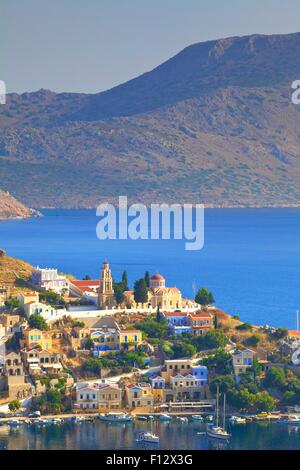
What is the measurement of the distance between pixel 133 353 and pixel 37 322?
363 centimetres

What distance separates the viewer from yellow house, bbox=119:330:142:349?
51.1 m

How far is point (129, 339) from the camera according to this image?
51312 mm

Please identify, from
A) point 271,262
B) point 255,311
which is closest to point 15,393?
point 255,311

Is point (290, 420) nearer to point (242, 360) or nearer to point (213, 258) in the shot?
point (242, 360)

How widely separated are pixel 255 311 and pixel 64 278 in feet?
A: 51.3

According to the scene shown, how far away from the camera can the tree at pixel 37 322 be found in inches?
2036

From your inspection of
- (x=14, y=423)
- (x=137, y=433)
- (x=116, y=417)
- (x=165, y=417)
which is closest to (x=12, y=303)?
(x=116, y=417)

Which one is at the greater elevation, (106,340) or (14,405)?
(106,340)

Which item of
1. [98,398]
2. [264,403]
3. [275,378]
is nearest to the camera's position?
[264,403]

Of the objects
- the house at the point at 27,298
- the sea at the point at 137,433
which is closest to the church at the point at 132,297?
the house at the point at 27,298

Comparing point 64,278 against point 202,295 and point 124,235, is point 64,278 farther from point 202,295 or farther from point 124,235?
point 124,235

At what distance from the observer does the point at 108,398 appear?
47.7m

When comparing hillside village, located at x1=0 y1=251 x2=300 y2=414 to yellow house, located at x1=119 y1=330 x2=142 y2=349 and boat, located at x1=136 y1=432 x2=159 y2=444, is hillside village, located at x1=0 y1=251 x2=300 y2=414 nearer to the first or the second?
yellow house, located at x1=119 y1=330 x2=142 y2=349

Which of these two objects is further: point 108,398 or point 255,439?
point 108,398
